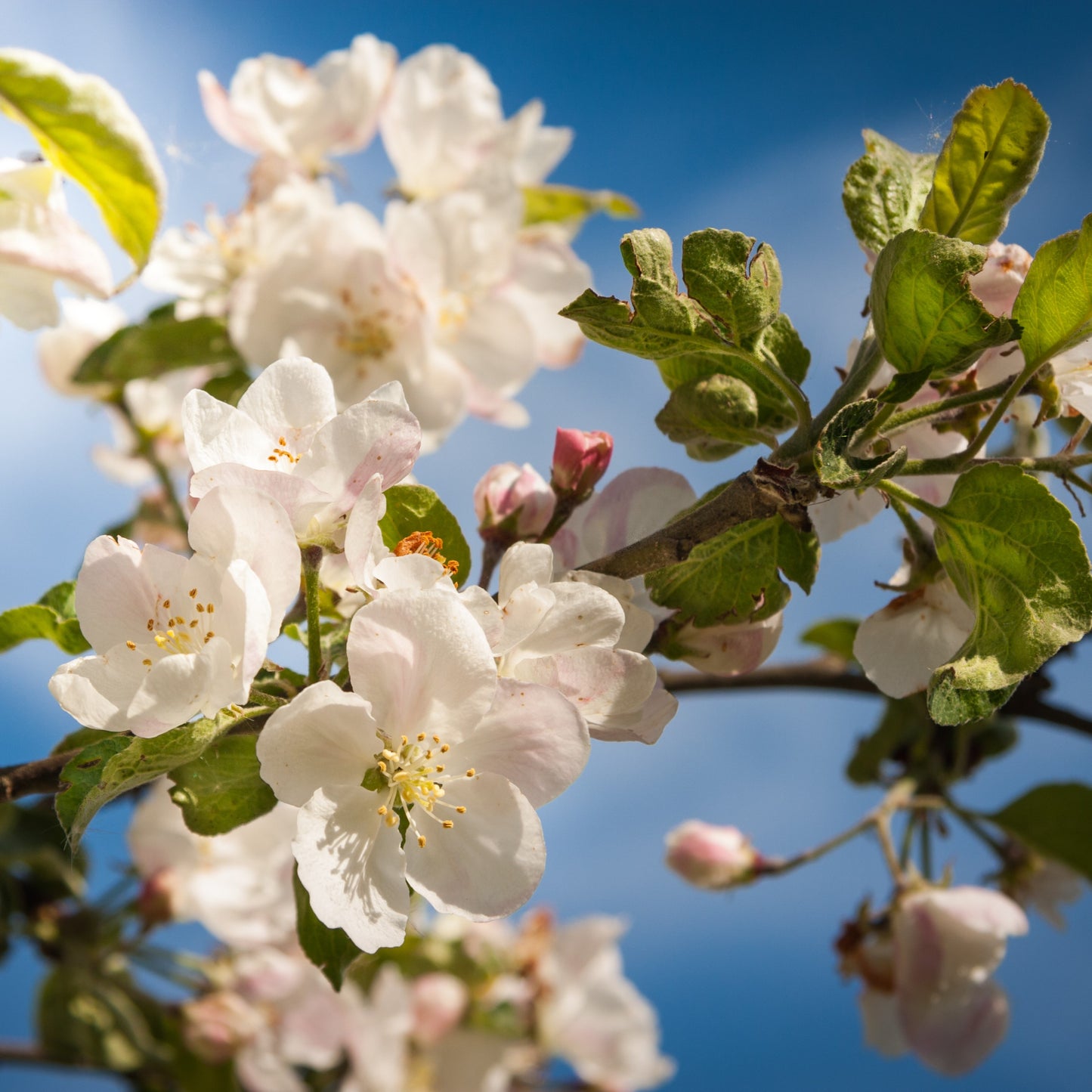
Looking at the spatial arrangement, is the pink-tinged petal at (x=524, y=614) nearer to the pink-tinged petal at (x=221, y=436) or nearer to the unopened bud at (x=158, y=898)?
the pink-tinged petal at (x=221, y=436)

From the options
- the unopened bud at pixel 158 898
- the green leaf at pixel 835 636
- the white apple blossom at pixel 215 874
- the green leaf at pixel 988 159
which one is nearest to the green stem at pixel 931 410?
the green leaf at pixel 988 159

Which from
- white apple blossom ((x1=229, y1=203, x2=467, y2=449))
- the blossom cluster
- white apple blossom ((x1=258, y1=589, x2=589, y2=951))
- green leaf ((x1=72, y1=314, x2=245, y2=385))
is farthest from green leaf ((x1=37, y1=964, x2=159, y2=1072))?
white apple blossom ((x1=258, y1=589, x2=589, y2=951))

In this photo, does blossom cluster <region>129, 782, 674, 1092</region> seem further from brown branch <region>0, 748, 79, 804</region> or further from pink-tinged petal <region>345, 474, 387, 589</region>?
pink-tinged petal <region>345, 474, 387, 589</region>

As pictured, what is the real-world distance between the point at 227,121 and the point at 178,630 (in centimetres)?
109

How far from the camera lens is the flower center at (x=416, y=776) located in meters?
0.54

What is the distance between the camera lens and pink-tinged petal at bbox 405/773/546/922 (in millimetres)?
521

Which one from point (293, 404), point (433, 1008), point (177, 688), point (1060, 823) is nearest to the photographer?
point (177, 688)

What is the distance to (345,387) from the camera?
130 centimetres

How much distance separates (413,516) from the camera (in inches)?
24.1

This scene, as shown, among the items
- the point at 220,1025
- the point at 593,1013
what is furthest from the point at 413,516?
the point at 593,1013

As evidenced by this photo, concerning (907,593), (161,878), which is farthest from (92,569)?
(161,878)

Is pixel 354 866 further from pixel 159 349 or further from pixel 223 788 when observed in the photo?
pixel 159 349

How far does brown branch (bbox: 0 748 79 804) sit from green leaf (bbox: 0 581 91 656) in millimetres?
109

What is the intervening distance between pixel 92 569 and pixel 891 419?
426 mm
